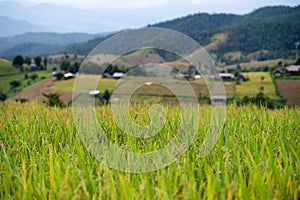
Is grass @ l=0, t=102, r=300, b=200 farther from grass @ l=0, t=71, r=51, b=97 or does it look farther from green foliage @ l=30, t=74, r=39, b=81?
green foliage @ l=30, t=74, r=39, b=81

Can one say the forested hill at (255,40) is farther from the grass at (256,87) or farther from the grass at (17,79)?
the grass at (17,79)

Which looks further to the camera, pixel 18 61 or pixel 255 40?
pixel 255 40

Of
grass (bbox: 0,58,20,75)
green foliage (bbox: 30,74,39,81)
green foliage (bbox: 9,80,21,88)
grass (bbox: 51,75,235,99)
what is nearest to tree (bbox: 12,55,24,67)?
grass (bbox: 0,58,20,75)

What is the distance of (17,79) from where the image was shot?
277 ft

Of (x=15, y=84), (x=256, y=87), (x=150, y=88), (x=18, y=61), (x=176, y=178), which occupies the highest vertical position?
(x=18, y=61)

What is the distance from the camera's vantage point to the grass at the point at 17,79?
249 ft

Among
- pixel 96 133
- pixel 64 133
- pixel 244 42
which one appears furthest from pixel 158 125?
pixel 244 42

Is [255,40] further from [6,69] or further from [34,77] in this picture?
[6,69]

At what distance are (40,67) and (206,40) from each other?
6957 cm

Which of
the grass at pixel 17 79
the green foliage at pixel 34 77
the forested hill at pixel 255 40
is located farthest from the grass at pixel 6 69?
the forested hill at pixel 255 40

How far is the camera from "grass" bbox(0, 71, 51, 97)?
75812 millimetres

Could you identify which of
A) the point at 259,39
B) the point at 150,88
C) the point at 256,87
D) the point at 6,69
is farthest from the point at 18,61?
the point at 259,39

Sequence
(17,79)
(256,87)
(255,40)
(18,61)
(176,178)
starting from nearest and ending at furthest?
(176,178)
(256,87)
(17,79)
(18,61)
(255,40)

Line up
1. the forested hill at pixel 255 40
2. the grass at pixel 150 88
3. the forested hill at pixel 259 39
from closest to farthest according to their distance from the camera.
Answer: the grass at pixel 150 88
the forested hill at pixel 259 39
the forested hill at pixel 255 40
